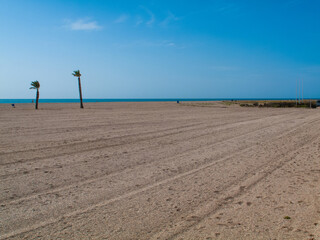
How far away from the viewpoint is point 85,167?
20.6ft

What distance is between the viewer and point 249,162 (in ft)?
21.8

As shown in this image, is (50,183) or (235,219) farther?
(50,183)

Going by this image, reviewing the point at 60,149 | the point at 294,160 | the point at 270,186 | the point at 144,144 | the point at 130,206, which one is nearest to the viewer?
the point at 130,206

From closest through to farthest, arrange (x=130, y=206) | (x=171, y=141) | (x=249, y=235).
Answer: (x=249, y=235) → (x=130, y=206) → (x=171, y=141)

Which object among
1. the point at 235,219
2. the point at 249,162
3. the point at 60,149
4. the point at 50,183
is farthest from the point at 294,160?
the point at 60,149

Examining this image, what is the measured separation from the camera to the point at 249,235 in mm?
3201

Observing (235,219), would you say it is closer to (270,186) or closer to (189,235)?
(189,235)

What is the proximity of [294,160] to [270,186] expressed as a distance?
2.41 metres

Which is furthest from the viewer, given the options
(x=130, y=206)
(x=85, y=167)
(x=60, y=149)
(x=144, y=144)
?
(x=144, y=144)

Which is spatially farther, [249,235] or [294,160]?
[294,160]

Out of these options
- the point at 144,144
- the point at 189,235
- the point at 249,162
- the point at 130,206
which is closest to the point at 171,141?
the point at 144,144

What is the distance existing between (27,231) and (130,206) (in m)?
1.47

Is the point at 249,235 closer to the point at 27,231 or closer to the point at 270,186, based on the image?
the point at 270,186

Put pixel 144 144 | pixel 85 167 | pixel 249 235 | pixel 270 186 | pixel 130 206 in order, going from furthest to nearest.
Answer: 1. pixel 144 144
2. pixel 85 167
3. pixel 270 186
4. pixel 130 206
5. pixel 249 235
